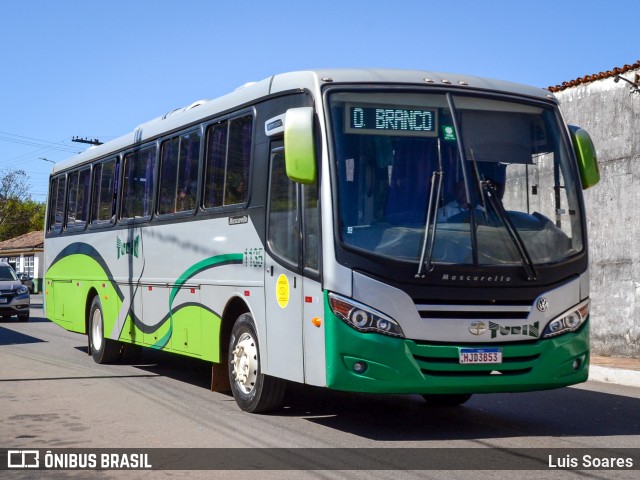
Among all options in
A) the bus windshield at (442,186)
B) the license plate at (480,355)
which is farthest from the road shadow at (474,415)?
the bus windshield at (442,186)

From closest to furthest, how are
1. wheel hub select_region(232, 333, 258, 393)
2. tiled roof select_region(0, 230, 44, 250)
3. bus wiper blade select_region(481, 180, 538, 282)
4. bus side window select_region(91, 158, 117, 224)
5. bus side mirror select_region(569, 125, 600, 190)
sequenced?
bus wiper blade select_region(481, 180, 538, 282) < bus side mirror select_region(569, 125, 600, 190) < wheel hub select_region(232, 333, 258, 393) < bus side window select_region(91, 158, 117, 224) < tiled roof select_region(0, 230, 44, 250)

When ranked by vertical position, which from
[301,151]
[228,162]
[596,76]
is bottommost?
[301,151]

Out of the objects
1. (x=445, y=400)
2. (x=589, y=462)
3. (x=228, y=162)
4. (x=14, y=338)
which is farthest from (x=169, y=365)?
(x=589, y=462)

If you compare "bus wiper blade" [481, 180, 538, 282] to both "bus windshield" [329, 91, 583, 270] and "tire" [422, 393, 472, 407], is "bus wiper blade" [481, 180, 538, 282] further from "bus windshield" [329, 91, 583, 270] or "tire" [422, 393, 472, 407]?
"tire" [422, 393, 472, 407]

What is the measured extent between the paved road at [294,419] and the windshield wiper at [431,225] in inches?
59.5

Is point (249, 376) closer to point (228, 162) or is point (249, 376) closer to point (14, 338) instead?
point (228, 162)

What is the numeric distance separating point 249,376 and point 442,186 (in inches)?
117

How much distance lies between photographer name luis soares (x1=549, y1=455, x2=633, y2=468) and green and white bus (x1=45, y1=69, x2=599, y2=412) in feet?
3.45

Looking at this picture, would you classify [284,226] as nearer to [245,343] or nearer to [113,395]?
[245,343]

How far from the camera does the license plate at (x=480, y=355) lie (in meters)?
8.28

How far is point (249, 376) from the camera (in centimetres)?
995

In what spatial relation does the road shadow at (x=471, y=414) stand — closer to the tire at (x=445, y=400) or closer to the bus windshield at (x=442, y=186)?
the tire at (x=445, y=400)

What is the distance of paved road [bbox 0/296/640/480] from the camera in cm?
821

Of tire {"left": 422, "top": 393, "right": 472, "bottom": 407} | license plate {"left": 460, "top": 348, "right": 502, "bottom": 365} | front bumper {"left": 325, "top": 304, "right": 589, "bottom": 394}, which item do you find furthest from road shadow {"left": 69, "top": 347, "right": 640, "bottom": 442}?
license plate {"left": 460, "top": 348, "right": 502, "bottom": 365}
